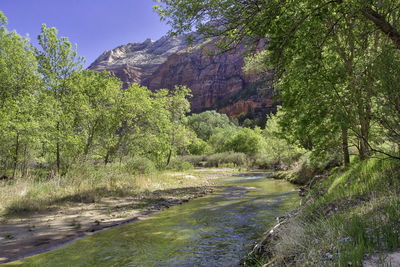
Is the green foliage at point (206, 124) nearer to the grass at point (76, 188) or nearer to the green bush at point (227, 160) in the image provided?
the green bush at point (227, 160)

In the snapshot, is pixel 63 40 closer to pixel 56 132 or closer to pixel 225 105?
pixel 56 132

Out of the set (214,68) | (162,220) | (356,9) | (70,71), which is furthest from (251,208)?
(214,68)

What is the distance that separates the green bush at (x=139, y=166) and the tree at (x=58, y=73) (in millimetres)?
4824

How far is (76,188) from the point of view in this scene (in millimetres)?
13047

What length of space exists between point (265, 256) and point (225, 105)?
149 meters

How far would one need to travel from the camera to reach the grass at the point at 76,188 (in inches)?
405

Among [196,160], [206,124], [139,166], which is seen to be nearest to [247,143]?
[196,160]

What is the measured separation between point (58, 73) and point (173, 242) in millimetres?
15945

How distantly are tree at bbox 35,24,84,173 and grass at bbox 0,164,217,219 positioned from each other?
347 cm

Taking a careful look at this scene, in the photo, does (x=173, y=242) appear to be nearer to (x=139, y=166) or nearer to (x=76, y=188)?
(x=76, y=188)

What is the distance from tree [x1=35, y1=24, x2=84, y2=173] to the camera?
1591 centimetres

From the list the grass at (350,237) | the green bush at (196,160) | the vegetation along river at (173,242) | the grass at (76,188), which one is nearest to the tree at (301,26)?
the grass at (350,237)

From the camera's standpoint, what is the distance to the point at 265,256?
4.90 metres

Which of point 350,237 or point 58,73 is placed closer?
point 350,237
